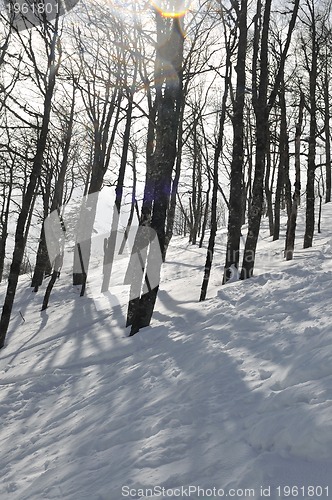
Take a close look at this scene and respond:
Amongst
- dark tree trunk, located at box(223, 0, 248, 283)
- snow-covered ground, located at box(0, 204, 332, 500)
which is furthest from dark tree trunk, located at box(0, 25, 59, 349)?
dark tree trunk, located at box(223, 0, 248, 283)

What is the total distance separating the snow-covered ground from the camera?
2.67 m

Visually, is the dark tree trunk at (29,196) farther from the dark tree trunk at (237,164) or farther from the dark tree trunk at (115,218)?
the dark tree trunk at (237,164)

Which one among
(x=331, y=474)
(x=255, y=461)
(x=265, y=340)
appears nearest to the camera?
(x=331, y=474)

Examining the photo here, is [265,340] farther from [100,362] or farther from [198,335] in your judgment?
[100,362]

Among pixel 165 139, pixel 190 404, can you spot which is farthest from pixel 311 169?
pixel 190 404

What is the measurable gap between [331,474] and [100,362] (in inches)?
165

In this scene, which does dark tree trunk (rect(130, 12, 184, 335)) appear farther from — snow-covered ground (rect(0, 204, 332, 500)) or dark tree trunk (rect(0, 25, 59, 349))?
dark tree trunk (rect(0, 25, 59, 349))

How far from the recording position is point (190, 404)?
145 inches

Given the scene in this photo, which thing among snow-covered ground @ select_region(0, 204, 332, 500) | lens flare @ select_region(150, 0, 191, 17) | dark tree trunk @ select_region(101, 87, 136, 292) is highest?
lens flare @ select_region(150, 0, 191, 17)

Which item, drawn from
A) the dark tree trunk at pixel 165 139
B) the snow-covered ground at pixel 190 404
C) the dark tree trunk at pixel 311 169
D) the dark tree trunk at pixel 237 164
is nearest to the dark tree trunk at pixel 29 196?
the snow-covered ground at pixel 190 404

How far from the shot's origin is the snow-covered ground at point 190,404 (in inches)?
105

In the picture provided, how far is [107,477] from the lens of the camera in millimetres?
3068

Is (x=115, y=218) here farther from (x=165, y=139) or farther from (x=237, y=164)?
(x=165, y=139)

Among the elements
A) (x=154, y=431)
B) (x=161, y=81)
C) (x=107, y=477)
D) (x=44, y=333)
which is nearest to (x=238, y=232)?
(x=161, y=81)
